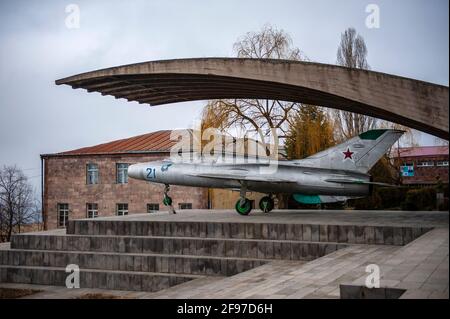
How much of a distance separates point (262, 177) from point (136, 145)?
1647 centimetres

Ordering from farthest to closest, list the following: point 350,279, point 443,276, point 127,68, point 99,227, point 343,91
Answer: point 99,227 < point 127,68 < point 343,91 < point 350,279 < point 443,276

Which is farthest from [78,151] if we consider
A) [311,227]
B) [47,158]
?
[311,227]

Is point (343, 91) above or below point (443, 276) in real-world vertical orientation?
above

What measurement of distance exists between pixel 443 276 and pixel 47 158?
30799mm

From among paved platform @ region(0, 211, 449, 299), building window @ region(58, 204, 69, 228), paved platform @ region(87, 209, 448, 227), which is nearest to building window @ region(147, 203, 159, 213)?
building window @ region(58, 204, 69, 228)

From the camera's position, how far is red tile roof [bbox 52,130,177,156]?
99.4ft

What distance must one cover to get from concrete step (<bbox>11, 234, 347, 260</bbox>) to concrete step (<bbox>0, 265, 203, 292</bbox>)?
1.10m

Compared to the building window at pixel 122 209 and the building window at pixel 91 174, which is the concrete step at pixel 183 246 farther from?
the building window at pixel 91 174

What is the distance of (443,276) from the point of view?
6340mm

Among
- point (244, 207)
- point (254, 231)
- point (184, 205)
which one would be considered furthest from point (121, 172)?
point (254, 231)

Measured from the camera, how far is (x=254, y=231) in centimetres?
1435

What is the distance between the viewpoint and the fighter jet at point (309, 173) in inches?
634

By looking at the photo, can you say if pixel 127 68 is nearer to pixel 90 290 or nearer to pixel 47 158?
pixel 90 290

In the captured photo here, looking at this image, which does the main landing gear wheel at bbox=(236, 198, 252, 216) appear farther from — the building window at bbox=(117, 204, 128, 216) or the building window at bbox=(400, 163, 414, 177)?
the building window at bbox=(400, 163, 414, 177)
